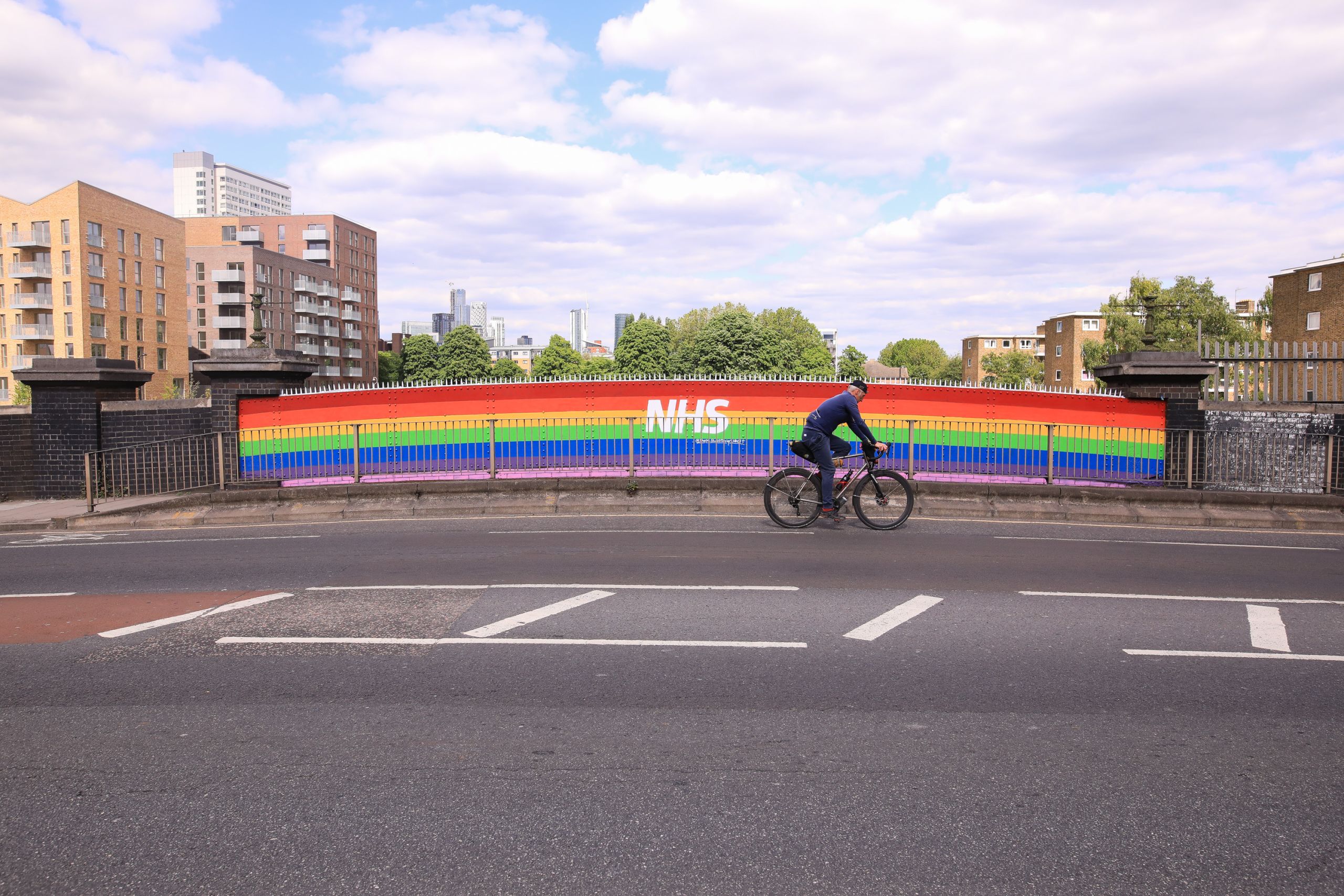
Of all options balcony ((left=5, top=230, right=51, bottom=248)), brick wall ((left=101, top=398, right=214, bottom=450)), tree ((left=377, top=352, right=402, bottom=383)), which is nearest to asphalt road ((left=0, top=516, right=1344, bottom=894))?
brick wall ((left=101, top=398, right=214, bottom=450))

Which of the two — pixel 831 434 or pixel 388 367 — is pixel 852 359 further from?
pixel 831 434

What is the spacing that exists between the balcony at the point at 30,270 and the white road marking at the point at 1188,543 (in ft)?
265

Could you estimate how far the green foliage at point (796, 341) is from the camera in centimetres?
9644

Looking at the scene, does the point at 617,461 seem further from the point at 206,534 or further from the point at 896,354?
the point at 896,354

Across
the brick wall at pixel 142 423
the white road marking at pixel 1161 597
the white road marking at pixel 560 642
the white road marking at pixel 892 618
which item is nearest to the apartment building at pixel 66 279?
the brick wall at pixel 142 423

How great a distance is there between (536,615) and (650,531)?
187 inches

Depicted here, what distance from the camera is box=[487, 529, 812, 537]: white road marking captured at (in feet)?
37.2

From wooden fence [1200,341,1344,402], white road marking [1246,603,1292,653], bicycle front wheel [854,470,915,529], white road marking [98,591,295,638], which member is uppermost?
wooden fence [1200,341,1344,402]

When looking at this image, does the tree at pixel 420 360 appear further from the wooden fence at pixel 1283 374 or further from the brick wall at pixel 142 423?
the wooden fence at pixel 1283 374

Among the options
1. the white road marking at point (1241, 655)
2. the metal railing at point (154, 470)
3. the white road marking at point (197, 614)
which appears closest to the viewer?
the white road marking at point (1241, 655)

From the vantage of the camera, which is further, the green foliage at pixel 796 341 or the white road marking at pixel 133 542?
the green foliage at pixel 796 341

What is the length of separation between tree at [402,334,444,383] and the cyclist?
293 feet

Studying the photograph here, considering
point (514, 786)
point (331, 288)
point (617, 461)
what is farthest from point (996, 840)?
point (331, 288)

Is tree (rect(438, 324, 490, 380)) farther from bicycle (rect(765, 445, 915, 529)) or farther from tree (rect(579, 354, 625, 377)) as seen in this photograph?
bicycle (rect(765, 445, 915, 529))
